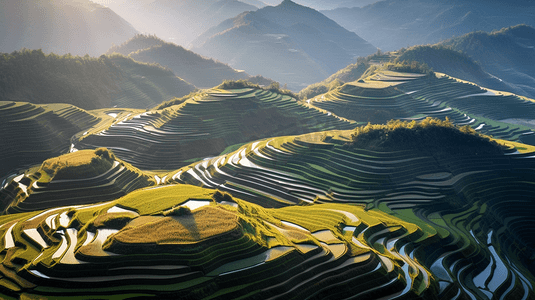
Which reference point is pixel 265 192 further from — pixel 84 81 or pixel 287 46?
pixel 287 46

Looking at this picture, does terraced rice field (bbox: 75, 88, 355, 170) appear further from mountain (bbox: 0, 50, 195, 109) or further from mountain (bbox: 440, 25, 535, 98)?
mountain (bbox: 440, 25, 535, 98)

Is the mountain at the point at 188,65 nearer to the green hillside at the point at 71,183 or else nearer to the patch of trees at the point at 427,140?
the green hillside at the point at 71,183

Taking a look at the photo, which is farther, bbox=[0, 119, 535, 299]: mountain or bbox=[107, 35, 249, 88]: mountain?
bbox=[107, 35, 249, 88]: mountain

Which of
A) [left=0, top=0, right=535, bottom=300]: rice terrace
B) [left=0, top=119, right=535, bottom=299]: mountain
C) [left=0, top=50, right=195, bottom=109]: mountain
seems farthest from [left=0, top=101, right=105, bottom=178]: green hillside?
[left=0, top=50, right=195, bottom=109]: mountain

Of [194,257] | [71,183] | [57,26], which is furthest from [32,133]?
[57,26]

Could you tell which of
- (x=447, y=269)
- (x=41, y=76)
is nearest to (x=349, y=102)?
(x=447, y=269)

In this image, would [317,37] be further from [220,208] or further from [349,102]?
[220,208]
